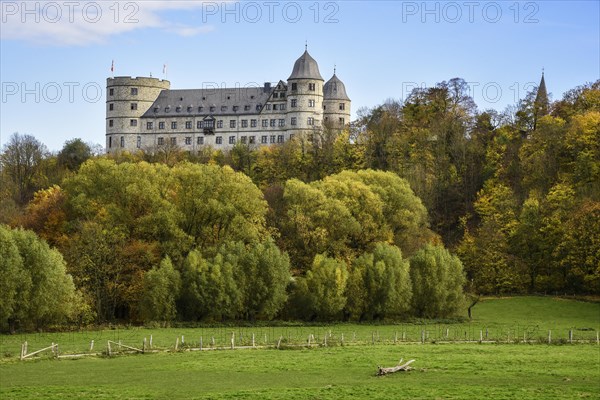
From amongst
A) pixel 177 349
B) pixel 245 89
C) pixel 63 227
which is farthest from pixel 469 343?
pixel 245 89

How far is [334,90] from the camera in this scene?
520 feet

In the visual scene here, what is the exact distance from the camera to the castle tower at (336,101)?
158000mm

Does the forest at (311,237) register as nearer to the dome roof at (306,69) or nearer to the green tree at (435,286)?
the green tree at (435,286)

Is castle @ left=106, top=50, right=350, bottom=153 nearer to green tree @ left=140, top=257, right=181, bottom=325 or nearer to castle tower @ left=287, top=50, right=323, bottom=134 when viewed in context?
castle tower @ left=287, top=50, right=323, bottom=134

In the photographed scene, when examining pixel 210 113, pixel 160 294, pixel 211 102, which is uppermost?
pixel 211 102

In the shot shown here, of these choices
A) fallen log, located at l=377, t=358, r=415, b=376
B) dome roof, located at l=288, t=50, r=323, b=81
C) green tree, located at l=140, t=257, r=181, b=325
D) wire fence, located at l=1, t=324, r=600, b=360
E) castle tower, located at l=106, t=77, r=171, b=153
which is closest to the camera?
fallen log, located at l=377, t=358, r=415, b=376

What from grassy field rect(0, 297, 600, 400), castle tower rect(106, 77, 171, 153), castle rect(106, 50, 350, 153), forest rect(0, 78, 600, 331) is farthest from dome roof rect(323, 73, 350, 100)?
grassy field rect(0, 297, 600, 400)

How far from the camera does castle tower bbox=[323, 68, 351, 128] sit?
158000mm

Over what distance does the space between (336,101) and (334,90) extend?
172 centimetres

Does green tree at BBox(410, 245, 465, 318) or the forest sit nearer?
the forest

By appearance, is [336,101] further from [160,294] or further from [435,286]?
[160,294]

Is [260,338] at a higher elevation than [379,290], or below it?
below

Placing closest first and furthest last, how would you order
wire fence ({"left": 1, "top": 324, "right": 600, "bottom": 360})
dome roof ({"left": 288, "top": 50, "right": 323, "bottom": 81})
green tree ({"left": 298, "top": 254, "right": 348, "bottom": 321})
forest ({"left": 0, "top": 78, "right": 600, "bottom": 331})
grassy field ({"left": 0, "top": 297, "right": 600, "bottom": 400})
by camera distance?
grassy field ({"left": 0, "top": 297, "right": 600, "bottom": 400}) < wire fence ({"left": 1, "top": 324, "right": 600, "bottom": 360}) < forest ({"left": 0, "top": 78, "right": 600, "bottom": 331}) < green tree ({"left": 298, "top": 254, "right": 348, "bottom": 321}) < dome roof ({"left": 288, "top": 50, "right": 323, "bottom": 81})

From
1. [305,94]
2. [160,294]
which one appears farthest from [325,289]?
[305,94]
